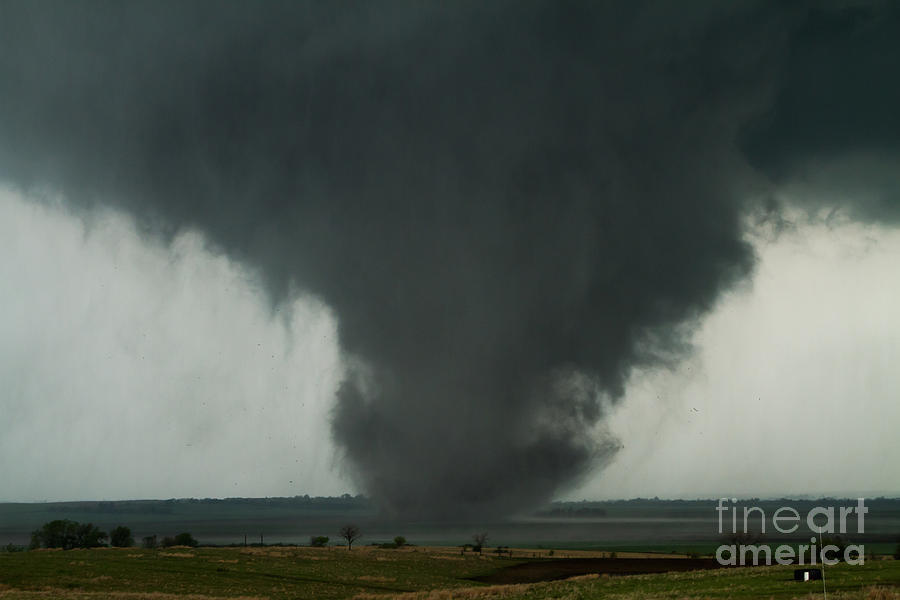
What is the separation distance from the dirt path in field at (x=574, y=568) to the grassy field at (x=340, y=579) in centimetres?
379

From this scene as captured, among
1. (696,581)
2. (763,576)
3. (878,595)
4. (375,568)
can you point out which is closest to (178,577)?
(375,568)

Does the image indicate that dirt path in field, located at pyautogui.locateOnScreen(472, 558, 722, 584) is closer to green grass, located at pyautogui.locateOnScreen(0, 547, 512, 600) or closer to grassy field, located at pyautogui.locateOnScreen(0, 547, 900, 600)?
grassy field, located at pyautogui.locateOnScreen(0, 547, 900, 600)

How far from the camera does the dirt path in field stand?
3098 inches

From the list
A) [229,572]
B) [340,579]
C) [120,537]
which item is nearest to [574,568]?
[340,579]

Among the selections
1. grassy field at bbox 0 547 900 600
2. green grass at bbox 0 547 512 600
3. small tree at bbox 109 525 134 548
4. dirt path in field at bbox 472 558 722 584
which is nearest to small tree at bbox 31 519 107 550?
small tree at bbox 109 525 134 548

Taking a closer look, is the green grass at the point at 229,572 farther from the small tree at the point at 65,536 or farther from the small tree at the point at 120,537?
the small tree at the point at 120,537

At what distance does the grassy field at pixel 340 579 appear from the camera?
1594 inches

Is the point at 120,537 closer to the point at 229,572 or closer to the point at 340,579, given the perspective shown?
the point at 229,572

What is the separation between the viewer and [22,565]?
70062mm

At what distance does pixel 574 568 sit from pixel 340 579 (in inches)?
1261

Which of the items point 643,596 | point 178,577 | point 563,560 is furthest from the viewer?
point 563,560

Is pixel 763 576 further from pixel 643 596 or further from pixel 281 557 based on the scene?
pixel 281 557

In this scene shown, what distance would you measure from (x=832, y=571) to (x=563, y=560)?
225 feet

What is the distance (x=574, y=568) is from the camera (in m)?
93.1
